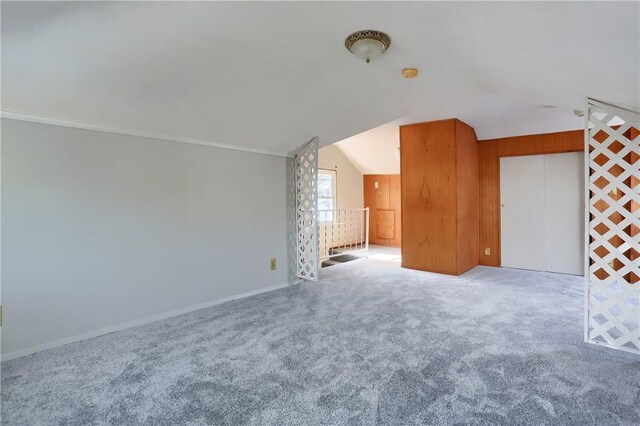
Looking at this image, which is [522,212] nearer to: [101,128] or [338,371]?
[338,371]

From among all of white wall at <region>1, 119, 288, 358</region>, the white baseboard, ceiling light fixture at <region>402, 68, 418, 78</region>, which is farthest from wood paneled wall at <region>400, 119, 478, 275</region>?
the white baseboard

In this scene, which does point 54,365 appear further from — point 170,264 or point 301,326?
point 301,326

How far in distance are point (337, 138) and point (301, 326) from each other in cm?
231

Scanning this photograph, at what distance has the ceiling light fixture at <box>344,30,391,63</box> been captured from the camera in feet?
6.15

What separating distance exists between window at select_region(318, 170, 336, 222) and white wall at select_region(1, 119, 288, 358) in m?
3.29

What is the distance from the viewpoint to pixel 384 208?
7.38 meters

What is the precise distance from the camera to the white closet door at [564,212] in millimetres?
4328

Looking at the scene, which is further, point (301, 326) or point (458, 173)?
point (458, 173)

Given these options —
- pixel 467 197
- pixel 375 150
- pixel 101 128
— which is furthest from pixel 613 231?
pixel 375 150

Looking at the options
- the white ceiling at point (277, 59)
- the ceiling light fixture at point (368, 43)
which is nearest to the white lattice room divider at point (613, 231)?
the white ceiling at point (277, 59)

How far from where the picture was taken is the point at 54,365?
2049 millimetres

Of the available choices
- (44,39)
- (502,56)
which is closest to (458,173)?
(502,56)

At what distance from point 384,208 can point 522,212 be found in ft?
10.1

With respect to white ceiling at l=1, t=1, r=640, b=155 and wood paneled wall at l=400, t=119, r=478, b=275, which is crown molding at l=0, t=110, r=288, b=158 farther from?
wood paneled wall at l=400, t=119, r=478, b=275
